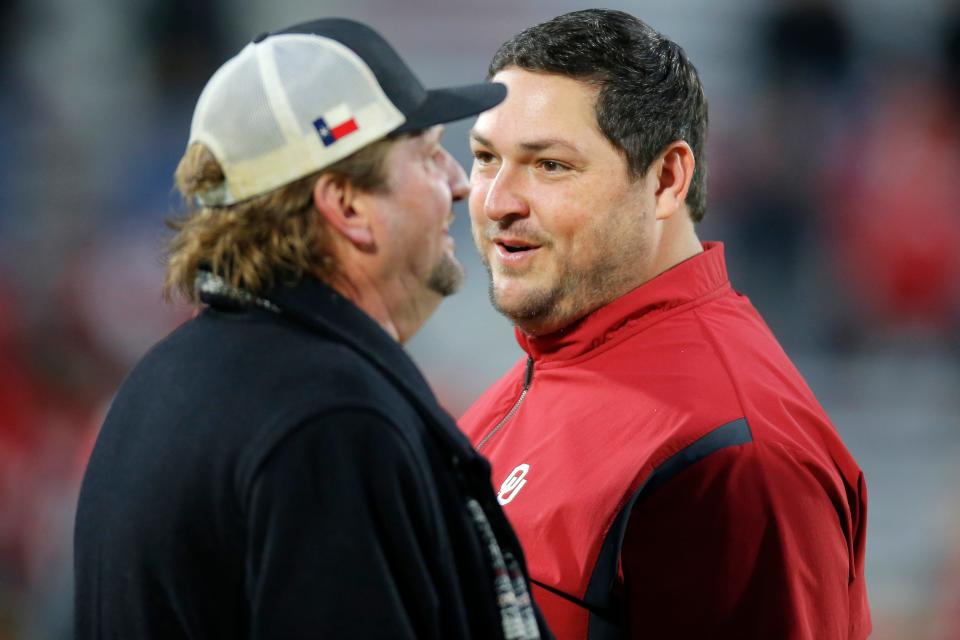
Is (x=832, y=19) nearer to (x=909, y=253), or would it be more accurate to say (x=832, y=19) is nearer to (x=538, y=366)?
(x=909, y=253)

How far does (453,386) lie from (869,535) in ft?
6.19

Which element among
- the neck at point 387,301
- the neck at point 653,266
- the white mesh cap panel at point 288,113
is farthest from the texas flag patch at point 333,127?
the neck at point 653,266

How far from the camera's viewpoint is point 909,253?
5.97 meters

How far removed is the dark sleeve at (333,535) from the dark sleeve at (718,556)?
0.63 metres

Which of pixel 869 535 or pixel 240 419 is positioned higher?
pixel 240 419

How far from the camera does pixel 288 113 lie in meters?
1.47

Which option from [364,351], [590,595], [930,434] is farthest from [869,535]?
[364,351]

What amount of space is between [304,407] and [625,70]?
3.70 feet

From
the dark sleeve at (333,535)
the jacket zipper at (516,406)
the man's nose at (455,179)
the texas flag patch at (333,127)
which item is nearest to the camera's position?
the dark sleeve at (333,535)

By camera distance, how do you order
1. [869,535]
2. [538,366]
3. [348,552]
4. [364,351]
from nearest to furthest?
[348,552] → [364,351] → [538,366] → [869,535]

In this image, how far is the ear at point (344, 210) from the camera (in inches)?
58.2

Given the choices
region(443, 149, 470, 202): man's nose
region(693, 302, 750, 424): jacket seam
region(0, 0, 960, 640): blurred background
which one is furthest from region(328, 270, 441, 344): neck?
region(0, 0, 960, 640): blurred background

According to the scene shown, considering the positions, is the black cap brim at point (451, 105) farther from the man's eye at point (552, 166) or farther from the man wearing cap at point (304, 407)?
the man's eye at point (552, 166)

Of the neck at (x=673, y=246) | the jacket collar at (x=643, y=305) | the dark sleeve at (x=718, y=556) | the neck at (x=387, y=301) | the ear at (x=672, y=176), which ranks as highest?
the ear at (x=672, y=176)
